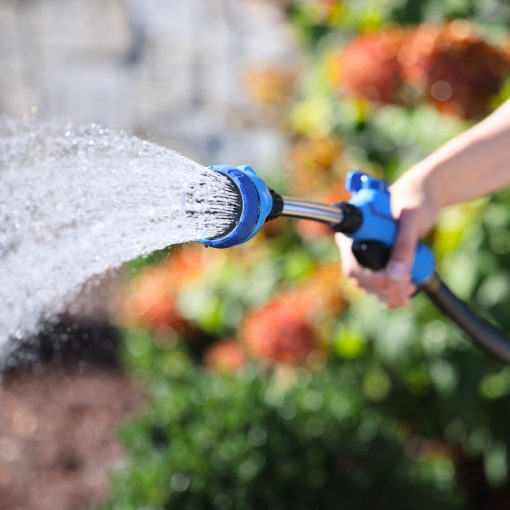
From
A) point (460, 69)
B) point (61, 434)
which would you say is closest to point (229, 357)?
point (61, 434)

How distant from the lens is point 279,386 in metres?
2.80

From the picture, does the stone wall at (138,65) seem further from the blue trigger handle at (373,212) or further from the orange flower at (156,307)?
the blue trigger handle at (373,212)

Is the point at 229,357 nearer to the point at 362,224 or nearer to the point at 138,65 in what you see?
the point at 362,224

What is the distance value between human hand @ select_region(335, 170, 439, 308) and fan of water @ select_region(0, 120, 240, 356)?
0.37m

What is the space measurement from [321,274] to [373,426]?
0.62 meters

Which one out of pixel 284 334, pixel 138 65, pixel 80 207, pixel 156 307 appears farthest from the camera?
pixel 138 65

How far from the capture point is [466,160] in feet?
5.09

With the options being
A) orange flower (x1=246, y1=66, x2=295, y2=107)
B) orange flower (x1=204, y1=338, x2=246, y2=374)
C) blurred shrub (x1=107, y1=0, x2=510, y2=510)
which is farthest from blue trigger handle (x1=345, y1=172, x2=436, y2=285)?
orange flower (x1=246, y1=66, x2=295, y2=107)

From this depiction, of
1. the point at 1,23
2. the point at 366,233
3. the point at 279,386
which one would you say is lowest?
the point at 1,23

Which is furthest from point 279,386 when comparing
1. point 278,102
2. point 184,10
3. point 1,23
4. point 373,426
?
point 1,23

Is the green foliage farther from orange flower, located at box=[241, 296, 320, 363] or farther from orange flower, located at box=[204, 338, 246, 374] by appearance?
orange flower, located at box=[204, 338, 246, 374]

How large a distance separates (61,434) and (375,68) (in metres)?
2.10

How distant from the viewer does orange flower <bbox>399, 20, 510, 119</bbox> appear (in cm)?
246

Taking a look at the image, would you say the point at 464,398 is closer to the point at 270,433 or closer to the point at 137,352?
the point at 270,433
